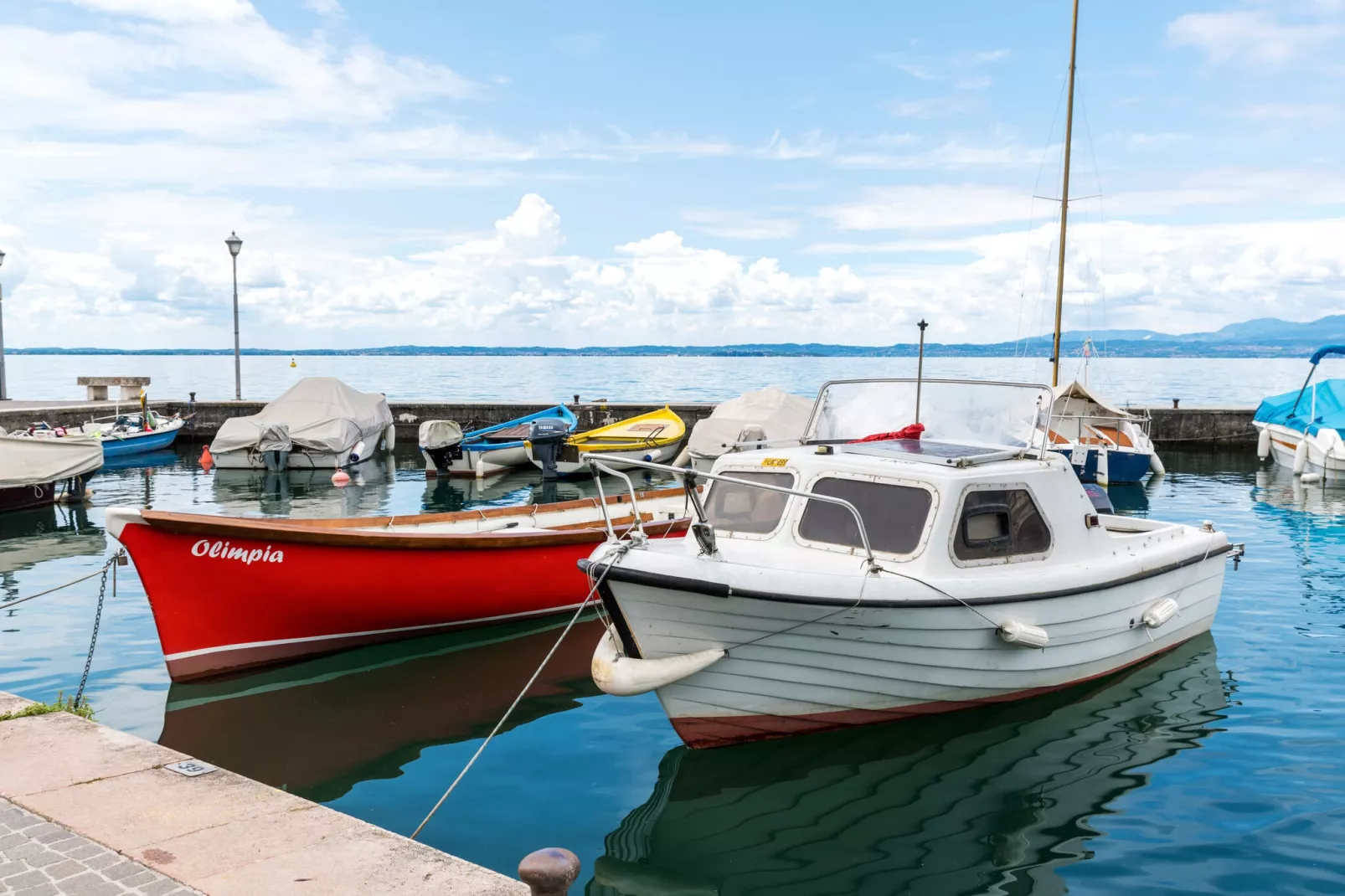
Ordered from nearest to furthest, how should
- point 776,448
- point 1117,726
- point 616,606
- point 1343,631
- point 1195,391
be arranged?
point 616,606 < point 1117,726 < point 776,448 < point 1343,631 < point 1195,391

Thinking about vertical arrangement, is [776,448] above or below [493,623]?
above

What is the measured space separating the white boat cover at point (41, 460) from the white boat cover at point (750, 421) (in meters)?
12.2

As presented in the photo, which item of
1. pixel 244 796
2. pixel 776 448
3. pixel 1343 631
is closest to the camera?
pixel 244 796

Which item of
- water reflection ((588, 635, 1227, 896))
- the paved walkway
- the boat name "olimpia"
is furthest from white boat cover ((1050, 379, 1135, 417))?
the paved walkway

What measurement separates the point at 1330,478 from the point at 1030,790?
64.9ft

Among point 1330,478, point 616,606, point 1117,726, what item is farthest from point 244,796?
point 1330,478

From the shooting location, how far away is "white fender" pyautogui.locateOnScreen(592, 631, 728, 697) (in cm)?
648

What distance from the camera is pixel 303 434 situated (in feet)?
82.2

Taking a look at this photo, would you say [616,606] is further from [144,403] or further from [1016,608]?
[144,403]

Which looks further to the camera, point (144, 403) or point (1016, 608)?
point (144, 403)

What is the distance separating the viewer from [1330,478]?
22.0 meters

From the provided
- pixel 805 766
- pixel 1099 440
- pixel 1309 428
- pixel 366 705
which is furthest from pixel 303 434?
pixel 1309 428

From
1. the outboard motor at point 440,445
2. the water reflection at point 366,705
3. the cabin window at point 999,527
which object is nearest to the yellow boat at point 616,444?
the outboard motor at point 440,445

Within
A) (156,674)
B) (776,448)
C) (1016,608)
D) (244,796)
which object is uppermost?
(776,448)
